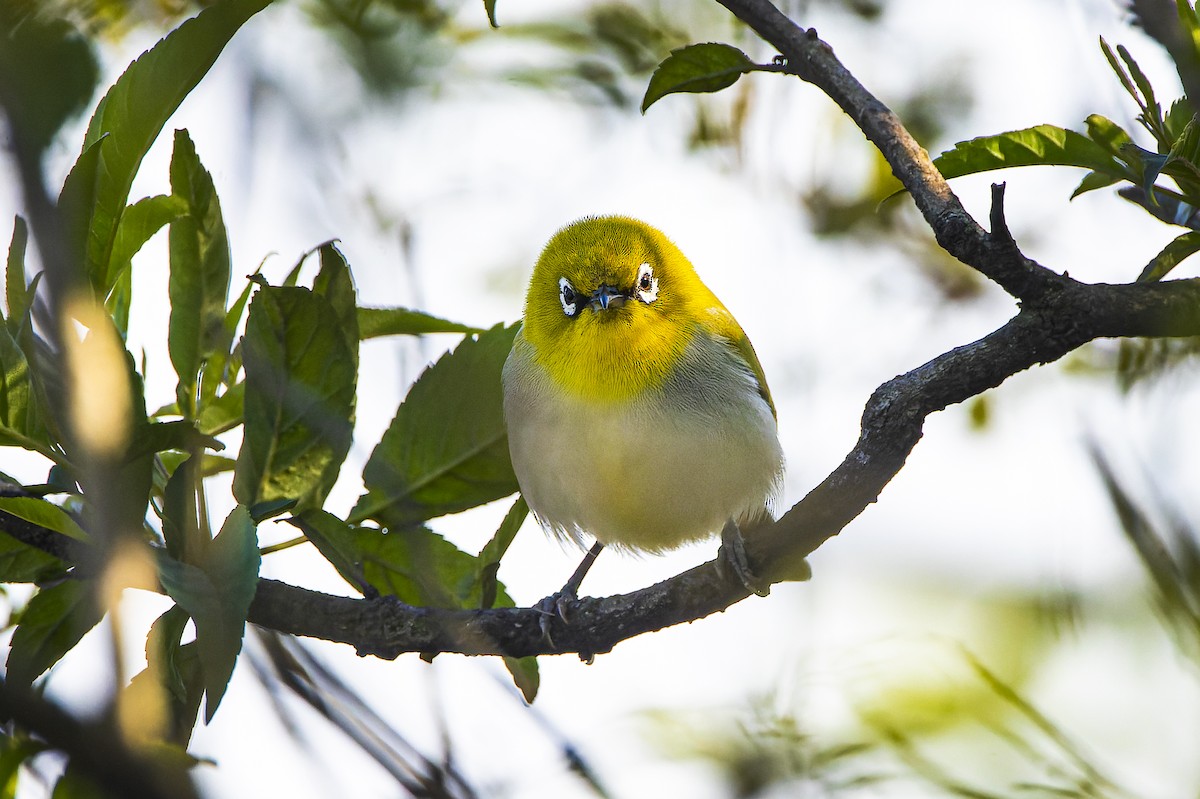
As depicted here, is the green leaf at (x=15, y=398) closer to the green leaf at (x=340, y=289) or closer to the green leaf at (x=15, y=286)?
the green leaf at (x=15, y=286)

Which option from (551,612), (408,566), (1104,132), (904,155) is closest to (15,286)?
(408,566)

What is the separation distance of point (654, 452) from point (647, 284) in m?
0.87

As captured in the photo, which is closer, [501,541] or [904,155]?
[904,155]

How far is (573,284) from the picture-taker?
466cm

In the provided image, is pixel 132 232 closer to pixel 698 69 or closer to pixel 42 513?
pixel 42 513

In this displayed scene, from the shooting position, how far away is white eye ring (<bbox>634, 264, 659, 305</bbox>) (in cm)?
459

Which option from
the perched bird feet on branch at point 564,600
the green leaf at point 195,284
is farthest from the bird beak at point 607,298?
the green leaf at point 195,284

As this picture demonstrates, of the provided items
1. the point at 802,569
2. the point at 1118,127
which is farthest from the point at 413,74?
the point at 802,569

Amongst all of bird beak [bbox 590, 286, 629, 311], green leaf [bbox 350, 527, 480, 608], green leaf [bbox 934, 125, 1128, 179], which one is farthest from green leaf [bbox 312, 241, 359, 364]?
bird beak [bbox 590, 286, 629, 311]

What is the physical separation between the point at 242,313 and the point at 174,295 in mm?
197

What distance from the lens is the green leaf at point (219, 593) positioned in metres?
1.91

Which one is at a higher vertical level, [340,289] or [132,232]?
[132,232]

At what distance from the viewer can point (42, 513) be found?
2383 millimetres

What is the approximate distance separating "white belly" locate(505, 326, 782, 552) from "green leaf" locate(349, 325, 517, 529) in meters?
1.04
